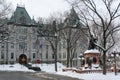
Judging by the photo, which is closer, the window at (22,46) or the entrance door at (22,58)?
the entrance door at (22,58)

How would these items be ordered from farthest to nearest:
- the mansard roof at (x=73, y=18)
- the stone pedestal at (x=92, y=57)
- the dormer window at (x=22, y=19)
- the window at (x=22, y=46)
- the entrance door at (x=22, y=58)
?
the dormer window at (x=22, y=19)
the window at (x=22, y=46)
the entrance door at (x=22, y=58)
the stone pedestal at (x=92, y=57)
the mansard roof at (x=73, y=18)

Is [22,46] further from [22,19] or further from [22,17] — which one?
[22,17]

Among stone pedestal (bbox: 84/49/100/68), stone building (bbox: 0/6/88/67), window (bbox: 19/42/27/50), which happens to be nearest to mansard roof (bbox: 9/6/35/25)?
stone building (bbox: 0/6/88/67)

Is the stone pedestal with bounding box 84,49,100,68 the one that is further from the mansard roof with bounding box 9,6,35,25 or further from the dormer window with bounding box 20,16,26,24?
the dormer window with bounding box 20,16,26,24

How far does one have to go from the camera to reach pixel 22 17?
86.6 m

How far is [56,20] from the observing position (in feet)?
208

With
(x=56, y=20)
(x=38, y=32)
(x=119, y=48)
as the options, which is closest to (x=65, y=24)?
(x=56, y=20)

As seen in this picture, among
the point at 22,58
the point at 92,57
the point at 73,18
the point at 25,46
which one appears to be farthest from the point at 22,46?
the point at 92,57

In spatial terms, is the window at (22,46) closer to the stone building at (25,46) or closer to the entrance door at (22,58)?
the stone building at (25,46)

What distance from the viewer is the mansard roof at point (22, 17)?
85.5 m

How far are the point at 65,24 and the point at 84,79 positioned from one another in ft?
102

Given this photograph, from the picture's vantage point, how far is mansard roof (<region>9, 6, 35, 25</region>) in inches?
3366

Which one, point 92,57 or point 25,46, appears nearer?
point 92,57

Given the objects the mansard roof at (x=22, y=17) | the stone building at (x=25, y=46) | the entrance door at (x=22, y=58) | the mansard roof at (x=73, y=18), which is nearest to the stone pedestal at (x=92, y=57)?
the mansard roof at (x=73, y=18)
